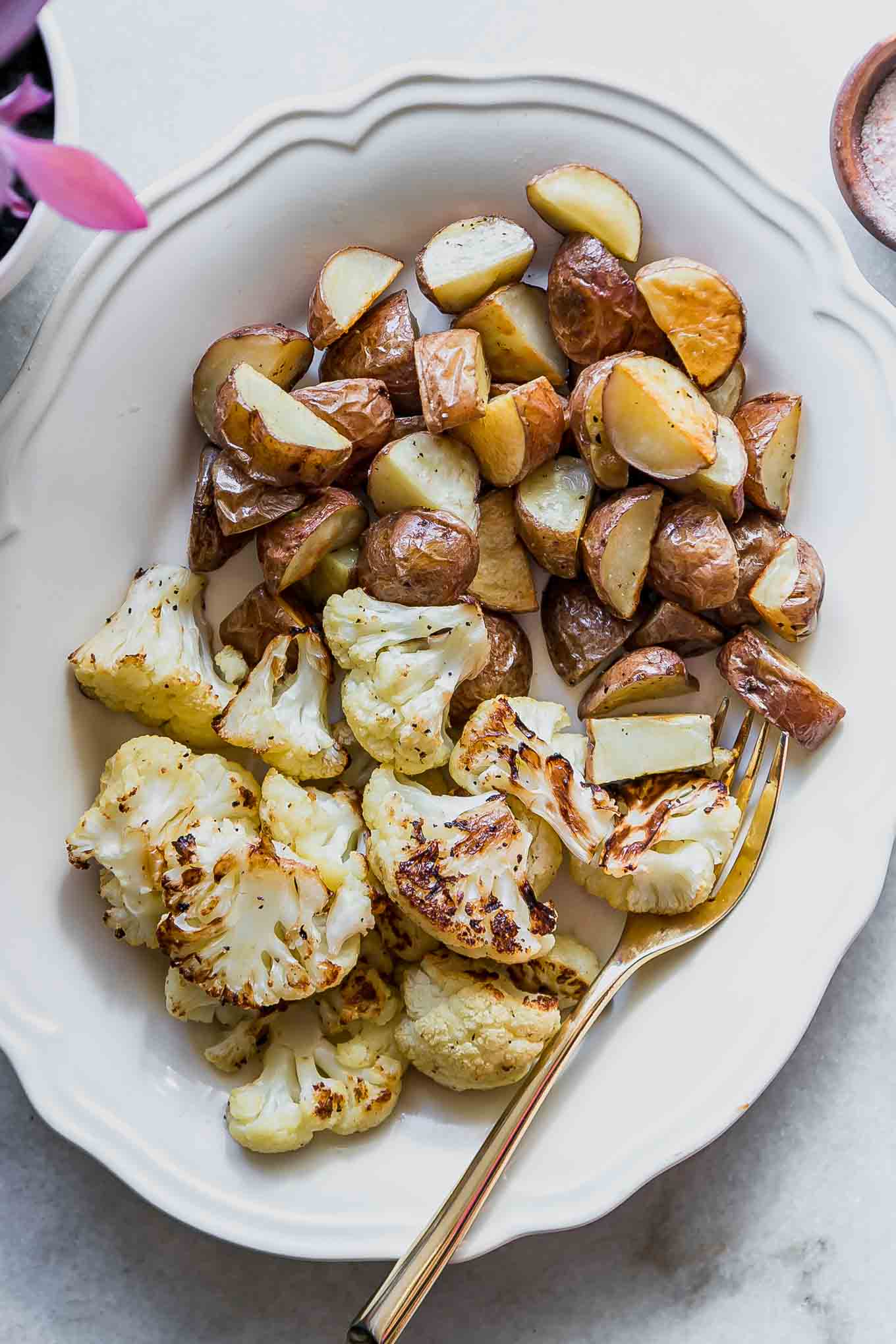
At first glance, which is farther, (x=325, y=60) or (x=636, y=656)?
(x=325, y=60)

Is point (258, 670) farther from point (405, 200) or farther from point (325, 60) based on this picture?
point (325, 60)

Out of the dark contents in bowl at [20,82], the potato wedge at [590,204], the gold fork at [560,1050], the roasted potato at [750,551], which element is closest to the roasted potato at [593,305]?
the potato wedge at [590,204]

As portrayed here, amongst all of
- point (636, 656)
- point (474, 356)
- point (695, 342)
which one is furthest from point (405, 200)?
point (636, 656)

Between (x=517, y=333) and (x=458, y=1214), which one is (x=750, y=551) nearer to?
(x=517, y=333)

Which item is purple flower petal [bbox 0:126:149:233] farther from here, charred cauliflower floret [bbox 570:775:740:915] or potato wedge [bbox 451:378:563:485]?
charred cauliflower floret [bbox 570:775:740:915]

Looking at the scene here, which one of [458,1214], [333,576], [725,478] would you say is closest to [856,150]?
[725,478]

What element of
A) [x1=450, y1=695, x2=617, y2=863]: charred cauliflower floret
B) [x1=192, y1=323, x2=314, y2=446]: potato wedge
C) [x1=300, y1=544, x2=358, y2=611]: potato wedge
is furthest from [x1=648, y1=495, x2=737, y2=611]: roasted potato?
[x1=192, y1=323, x2=314, y2=446]: potato wedge
